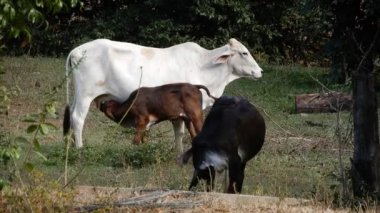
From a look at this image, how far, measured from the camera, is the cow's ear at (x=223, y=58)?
14086 millimetres

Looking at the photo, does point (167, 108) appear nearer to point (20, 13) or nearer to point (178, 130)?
point (178, 130)

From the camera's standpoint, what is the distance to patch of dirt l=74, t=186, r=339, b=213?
689cm

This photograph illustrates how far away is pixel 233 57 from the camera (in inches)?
566

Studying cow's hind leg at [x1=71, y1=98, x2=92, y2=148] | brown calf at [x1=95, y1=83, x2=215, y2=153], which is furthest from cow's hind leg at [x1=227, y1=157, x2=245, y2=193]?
cow's hind leg at [x1=71, y1=98, x2=92, y2=148]

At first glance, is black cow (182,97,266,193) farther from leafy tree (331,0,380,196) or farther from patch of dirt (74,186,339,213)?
leafy tree (331,0,380,196)

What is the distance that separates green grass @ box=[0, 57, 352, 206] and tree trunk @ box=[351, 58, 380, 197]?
0.23 metres

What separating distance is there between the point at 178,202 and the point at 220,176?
2.03m

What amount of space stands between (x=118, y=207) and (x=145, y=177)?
11.7ft

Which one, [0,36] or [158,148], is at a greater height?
[0,36]

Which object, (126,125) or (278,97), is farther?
(278,97)

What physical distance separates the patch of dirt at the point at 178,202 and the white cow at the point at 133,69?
208 inches

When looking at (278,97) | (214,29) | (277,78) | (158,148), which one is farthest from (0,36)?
(214,29)

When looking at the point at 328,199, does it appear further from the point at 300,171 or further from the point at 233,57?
the point at 233,57

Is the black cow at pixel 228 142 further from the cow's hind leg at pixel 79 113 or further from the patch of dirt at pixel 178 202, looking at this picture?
the cow's hind leg at pixel 79 113
